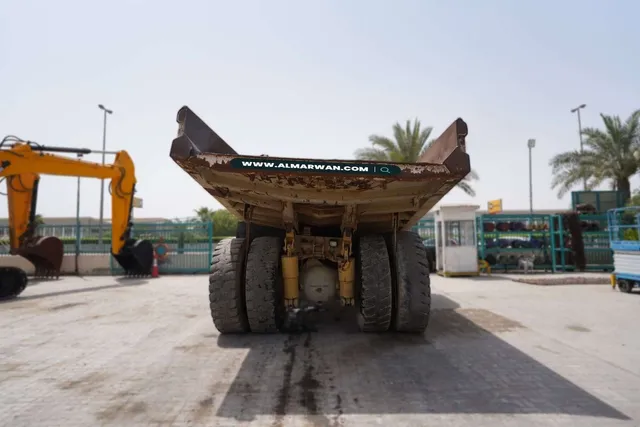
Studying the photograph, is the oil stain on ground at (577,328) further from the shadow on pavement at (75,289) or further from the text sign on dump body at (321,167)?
the shadow on pavement at (75,289)

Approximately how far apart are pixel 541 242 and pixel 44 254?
18810 millimetres

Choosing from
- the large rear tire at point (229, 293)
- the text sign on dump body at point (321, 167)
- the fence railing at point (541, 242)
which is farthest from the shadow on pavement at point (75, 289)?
the fence railing at point (541, 242)

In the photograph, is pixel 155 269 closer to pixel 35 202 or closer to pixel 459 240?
pixel 35 202

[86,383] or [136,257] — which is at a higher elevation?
[136,257]

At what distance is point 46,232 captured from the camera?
18266 millimetres

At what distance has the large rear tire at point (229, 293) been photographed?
5.14 m

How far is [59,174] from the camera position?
12430 millimetres

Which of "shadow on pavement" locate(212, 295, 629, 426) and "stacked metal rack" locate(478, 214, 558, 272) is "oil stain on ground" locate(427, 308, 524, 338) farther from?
"stacked metal rack" locate(478, 214, 558, 272)

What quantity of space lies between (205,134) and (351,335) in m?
3.24

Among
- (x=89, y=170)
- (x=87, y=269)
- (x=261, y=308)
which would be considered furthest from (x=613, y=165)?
(x=87, y=269)

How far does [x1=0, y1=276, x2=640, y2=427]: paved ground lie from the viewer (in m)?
3.01

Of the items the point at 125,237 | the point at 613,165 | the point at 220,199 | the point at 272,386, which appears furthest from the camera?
the point at 613,165

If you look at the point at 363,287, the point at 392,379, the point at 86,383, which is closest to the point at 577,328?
the point at 363,287

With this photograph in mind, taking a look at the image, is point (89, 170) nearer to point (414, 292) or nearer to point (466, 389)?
point (414, 292)
